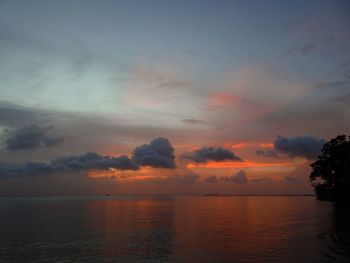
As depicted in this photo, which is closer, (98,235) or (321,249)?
(321,249)

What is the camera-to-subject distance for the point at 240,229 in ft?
251

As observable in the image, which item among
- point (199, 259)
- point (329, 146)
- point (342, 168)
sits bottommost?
point (199, 259)

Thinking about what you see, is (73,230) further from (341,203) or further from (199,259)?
(341,203)

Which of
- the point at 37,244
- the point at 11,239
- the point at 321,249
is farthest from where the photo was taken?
the point at 11,239

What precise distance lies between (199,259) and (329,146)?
400 feet

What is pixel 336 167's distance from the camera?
476 feet

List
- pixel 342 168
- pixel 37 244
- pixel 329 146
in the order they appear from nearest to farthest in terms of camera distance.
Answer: pixel 37 244
pixel 342 168
pixel 329 146

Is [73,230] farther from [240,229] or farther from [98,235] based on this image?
[240,229]

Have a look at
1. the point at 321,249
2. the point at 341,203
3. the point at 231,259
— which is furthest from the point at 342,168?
the point at 231,259

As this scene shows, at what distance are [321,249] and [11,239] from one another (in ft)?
164

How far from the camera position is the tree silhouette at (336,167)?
459 feet

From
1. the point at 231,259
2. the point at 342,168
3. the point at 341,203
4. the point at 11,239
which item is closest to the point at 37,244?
the point at 11,239

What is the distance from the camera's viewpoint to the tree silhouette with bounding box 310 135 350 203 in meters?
140

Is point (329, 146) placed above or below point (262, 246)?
above
